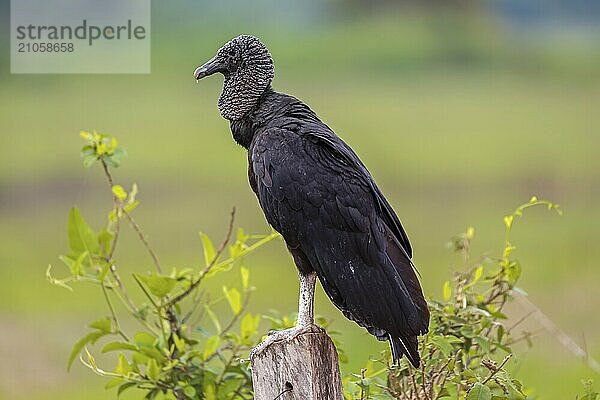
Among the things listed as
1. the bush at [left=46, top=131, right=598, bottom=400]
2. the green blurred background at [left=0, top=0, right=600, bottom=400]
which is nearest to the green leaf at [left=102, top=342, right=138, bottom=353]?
the bush at [left=46, top=131, right=598, bottom=400]

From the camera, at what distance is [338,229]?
1.48 m

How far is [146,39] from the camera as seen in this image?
3166 mm

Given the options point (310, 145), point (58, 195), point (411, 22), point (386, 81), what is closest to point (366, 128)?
point (386, 81)

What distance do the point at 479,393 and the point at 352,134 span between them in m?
1.59

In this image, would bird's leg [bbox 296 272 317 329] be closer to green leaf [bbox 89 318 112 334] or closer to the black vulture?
the black vulture

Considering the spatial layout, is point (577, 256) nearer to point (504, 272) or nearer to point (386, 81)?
point (386, 81)

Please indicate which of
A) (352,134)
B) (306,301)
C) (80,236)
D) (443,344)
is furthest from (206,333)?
(352,134)

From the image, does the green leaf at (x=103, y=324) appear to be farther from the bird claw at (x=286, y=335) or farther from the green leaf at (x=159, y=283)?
the bird claw at (x=286, y=335)

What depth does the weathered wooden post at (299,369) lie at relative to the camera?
147cm

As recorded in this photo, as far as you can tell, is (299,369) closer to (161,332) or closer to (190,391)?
(190,391)

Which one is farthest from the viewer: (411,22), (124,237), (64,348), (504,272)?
(411,22)

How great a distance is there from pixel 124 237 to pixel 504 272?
165 cm

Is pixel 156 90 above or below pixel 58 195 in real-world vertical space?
above

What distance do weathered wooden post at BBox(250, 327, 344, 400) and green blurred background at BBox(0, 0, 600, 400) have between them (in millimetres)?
1467
